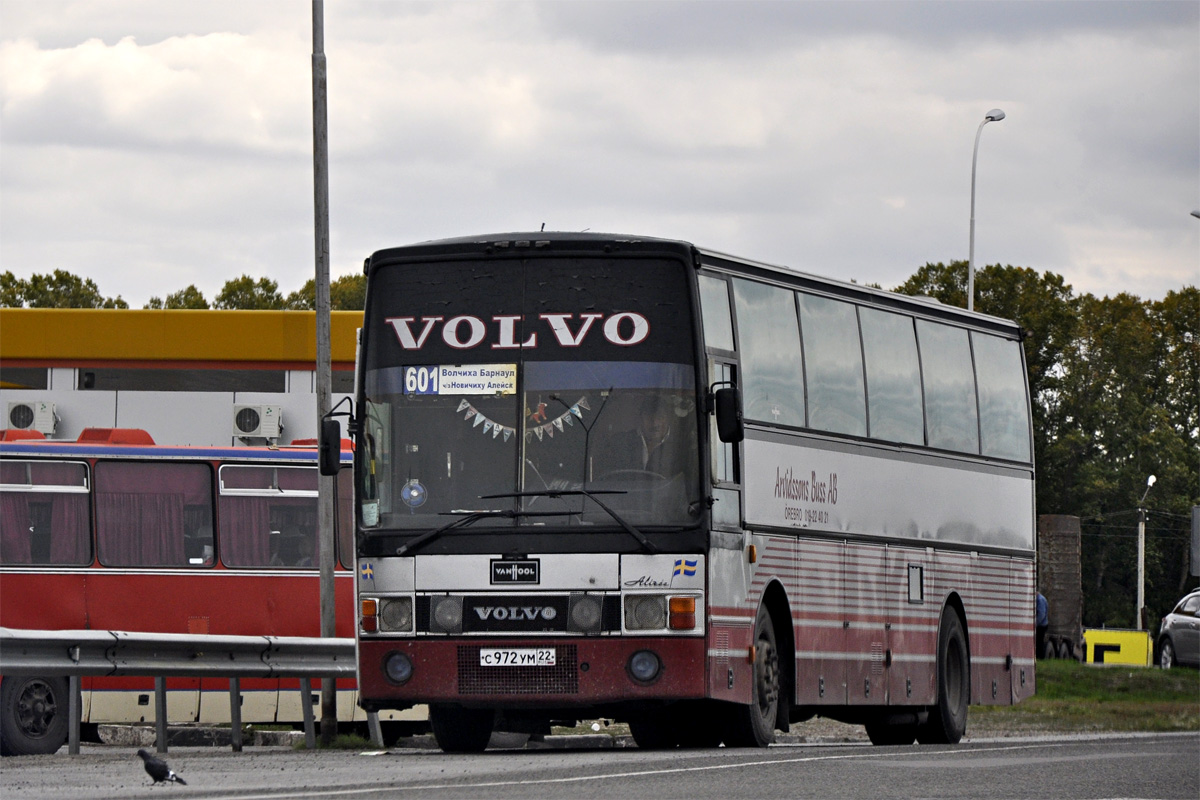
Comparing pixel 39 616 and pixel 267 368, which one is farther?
pixel 267 368

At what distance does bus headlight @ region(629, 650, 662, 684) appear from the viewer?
15.1 m

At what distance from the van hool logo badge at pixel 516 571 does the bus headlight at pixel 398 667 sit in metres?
0.85

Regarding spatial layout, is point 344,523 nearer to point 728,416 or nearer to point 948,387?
point 948,387

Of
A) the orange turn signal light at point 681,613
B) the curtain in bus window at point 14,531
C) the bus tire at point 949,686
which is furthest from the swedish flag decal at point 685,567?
the curtain in bus window at point 14,531

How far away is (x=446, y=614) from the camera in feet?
50.1

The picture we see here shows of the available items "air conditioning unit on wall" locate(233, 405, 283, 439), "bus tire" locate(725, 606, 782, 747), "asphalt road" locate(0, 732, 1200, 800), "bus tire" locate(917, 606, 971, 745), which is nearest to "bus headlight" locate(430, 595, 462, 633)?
"asphalt road" locate(0, 732, 1200, 800)

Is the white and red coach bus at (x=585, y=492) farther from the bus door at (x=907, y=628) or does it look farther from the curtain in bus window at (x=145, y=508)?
the curtain in bus window at (x=145, y=508)

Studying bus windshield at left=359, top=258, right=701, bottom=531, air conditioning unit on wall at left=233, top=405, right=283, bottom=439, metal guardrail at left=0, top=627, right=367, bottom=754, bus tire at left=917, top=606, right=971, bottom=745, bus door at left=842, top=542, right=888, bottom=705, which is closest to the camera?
bus windshield at left=359, top=258, right=701, bottom=531

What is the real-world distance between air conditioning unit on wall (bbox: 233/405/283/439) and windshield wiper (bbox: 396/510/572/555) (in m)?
8.65

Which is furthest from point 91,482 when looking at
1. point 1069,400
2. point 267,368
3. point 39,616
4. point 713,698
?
point 1069,400

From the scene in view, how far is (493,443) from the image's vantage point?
15273mm

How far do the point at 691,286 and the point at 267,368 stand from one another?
14.4 m

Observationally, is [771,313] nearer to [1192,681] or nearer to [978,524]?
[978,524]

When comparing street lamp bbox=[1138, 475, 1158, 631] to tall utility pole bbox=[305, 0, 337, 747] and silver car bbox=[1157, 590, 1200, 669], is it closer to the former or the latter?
silver car bbox=[1157, 590, 1200, 669]
